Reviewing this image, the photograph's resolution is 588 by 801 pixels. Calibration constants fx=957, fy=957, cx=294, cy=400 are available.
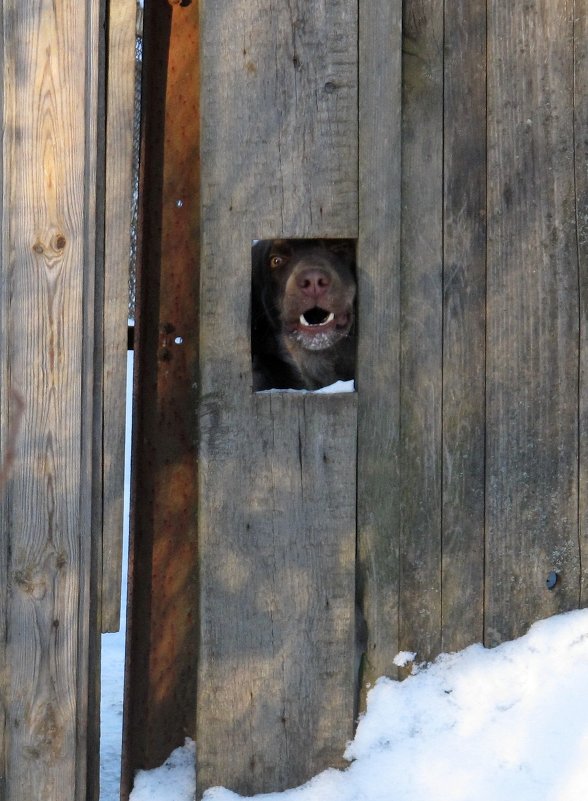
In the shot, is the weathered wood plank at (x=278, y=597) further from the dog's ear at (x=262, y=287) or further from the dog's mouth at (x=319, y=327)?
the dog's ear at (x=262, y=287)

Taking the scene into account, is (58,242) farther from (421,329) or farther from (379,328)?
(421,329)

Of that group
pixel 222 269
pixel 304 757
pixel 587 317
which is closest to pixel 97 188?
pixel 222 269

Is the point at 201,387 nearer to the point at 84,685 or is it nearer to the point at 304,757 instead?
the point at 84,685

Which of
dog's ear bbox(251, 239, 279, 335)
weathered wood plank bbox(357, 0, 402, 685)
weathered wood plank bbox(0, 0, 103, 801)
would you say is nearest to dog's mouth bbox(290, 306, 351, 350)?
dog's ear bbox(251, 239, 279, 335)

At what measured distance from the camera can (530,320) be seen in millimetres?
3184

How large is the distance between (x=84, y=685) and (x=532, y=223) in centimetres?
209

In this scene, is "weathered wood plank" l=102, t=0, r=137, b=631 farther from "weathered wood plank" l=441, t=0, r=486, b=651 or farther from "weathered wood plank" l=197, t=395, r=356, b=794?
"weathered wood plank" l=441, t=0, r=486, b=651

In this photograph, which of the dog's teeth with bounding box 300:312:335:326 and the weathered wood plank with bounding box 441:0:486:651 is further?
the dog's teeth with bounding box 300:312:335:326

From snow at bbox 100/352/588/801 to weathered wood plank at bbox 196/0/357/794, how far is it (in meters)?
0.12

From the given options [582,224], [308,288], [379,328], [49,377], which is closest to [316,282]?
[308,288]

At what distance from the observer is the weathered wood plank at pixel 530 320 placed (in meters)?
3.13

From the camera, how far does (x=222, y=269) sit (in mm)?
3037

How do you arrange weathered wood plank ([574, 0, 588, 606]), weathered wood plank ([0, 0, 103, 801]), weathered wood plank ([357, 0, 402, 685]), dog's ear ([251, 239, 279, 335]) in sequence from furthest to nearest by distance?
1. dog's ear ([251, 239, 279, 335])
2. weathered wood plank ([574, 0, 588, 606])
3. weathered wood plank ([357, 0, 402, 685])
4. weathered wood plank ([0, 0, 103, 801])

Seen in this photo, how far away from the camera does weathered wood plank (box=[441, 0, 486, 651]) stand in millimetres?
3111
